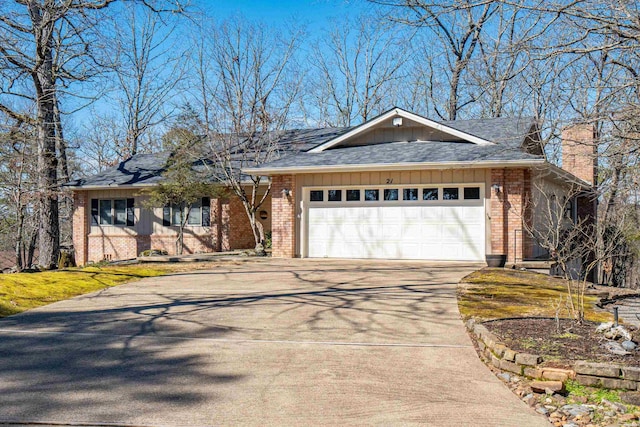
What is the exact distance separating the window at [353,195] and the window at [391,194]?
81 cm

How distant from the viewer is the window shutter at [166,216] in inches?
900

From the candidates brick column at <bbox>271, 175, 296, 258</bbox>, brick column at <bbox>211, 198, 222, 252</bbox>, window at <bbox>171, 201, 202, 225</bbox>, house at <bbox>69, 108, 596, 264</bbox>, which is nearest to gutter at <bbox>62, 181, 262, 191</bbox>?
window at <bbox>171, 201, 202, 225</bbox>

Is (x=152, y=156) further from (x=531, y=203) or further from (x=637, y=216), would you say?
(x=637, y=216)

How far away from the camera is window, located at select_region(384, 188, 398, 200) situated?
16000 millimetres

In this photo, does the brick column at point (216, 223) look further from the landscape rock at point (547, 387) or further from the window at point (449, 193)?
the landscape rock at point (547, 387)

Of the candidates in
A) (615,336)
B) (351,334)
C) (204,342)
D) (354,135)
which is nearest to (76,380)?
(204,342)

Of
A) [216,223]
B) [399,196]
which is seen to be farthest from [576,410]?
[216,223]

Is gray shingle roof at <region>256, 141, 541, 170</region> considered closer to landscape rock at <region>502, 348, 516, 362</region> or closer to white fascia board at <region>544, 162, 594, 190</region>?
white fascia board at <region>544, 162, 594, 190</region>

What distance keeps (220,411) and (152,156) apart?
22.7m

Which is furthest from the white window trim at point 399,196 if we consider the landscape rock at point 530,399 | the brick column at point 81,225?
the brick column at point 81,225

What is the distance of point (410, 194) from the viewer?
15.9 meters

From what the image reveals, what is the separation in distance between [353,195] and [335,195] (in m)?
0.55

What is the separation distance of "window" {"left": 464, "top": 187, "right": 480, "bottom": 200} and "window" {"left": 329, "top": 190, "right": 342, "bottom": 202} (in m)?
3.52

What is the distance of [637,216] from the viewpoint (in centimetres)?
2130
